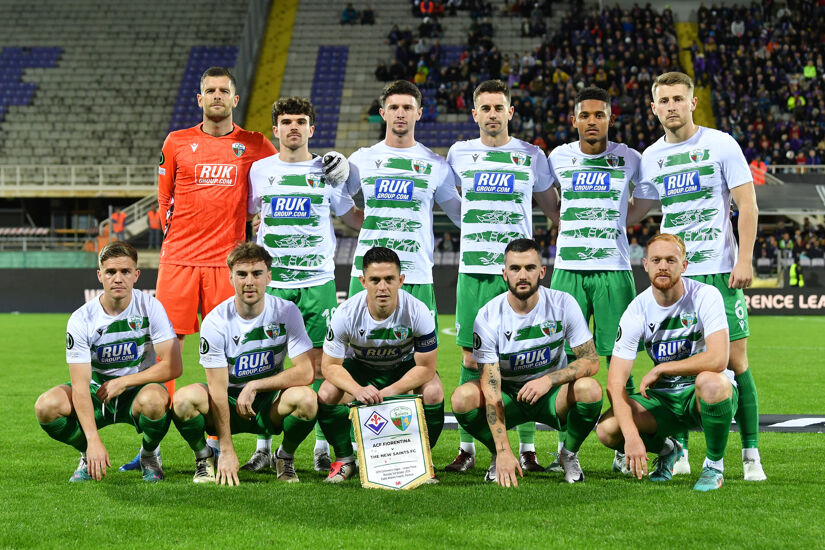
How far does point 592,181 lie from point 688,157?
1.98 ft

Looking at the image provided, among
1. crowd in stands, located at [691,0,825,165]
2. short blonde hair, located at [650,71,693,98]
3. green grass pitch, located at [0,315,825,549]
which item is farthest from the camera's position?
crowd in stands, located at [691,0,825,165]

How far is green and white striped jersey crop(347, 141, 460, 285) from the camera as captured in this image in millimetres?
5816

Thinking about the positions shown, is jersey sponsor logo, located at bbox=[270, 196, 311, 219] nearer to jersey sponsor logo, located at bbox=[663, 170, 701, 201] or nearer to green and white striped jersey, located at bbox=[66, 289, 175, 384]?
green and white striped jersey, located at bbox=[66, 289, 175, 384]

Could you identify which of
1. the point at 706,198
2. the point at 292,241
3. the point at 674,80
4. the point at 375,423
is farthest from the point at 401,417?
the point at 674,80

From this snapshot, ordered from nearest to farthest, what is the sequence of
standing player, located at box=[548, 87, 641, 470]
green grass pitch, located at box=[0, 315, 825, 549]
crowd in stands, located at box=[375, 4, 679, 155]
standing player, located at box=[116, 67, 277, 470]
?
green grass pitch, located at box=[0, 315, 825, 549] < standing player, located at box=[548, 87, 641, 470] < standing player, located at box=[116, 67, 277, 470] < crowd in stands, located at box=[375, 4, 679, 155]

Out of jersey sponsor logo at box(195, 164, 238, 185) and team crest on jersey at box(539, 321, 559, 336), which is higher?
jersey sponsor logo at box(195, 164, 238, 185)

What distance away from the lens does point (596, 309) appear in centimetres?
571

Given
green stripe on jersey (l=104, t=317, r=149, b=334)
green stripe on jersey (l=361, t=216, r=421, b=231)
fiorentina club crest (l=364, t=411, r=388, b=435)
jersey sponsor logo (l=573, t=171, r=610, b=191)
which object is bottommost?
fiorentina club crest (l=364, t=411, r=388, b=435)

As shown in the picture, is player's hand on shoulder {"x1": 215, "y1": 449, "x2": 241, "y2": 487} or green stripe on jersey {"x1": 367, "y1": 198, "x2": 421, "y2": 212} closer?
player's hand on shoulder {"x1": 215, "y1": 449, "x2": 241, "y2": 487}

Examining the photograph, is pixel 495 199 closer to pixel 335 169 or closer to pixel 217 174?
pixel 335 169

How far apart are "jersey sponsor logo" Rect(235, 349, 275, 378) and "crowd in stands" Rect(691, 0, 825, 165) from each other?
22427 millimetres

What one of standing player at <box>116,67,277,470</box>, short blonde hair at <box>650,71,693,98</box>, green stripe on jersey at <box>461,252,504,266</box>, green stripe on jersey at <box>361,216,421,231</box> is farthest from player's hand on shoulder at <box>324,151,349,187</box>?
short blonde hair at <box>650,71,693,98</box>

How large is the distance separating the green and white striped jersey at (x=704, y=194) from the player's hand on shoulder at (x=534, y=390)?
1.15m

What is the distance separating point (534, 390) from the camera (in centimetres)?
499
